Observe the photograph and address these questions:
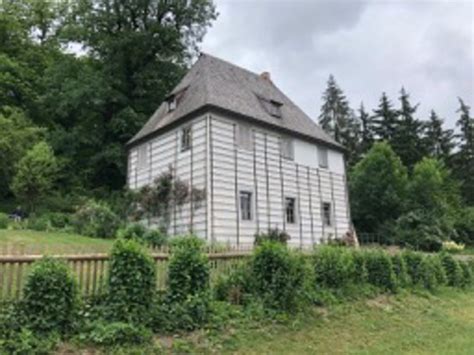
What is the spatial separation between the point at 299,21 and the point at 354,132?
35.1 m

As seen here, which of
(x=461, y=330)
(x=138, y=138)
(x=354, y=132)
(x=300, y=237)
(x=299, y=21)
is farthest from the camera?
(x=354, y=132)

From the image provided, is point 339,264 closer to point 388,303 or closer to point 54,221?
point 388,303

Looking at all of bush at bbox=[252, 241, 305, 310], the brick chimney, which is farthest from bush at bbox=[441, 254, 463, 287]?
the brick chimney

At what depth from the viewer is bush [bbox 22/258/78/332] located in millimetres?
6340

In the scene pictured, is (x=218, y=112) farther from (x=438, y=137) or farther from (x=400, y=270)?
(x=438, y=137)

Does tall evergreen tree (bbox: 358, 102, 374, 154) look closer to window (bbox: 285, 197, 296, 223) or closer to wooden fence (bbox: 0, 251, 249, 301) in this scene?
window (bbox: 285, 197, 296, 223)

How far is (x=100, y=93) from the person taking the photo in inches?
1158

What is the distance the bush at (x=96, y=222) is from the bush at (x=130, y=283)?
1075cm

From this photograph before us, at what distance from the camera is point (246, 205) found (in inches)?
733

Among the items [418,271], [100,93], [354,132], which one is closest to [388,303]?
[418,271]

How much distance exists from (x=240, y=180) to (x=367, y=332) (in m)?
10.7

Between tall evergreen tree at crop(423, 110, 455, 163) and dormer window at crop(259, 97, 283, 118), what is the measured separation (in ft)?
91.3

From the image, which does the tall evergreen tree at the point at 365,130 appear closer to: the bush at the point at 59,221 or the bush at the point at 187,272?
the bush at the point at 59,221

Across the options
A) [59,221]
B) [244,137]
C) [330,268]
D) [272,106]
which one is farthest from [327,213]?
[59,221]
